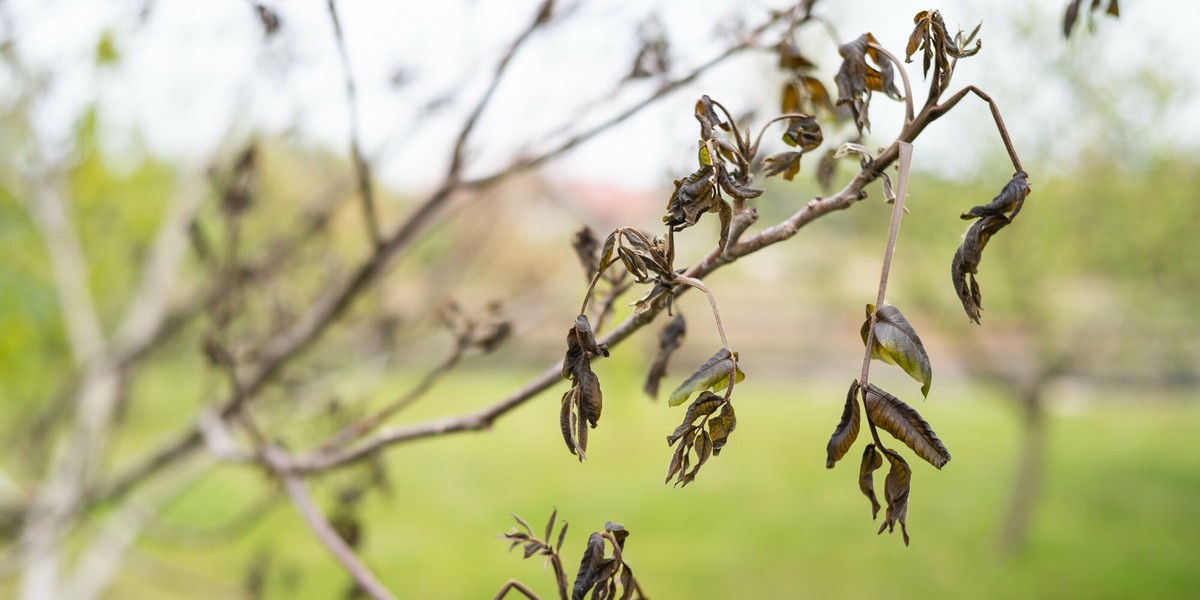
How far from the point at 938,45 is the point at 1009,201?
112mm

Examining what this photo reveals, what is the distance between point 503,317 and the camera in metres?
1.19

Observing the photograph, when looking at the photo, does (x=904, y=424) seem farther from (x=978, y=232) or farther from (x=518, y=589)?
(x=518, y=589)

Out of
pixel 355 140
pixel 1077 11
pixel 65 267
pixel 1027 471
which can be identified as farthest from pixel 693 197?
pixel 1027 471

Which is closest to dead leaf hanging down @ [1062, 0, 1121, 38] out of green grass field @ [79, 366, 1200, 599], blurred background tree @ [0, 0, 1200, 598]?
blurred background tree @ [0, 0, 1200, 598]

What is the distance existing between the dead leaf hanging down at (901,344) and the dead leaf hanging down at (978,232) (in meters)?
0.05

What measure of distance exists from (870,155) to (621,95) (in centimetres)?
76

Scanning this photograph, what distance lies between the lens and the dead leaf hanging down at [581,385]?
0.60 meters

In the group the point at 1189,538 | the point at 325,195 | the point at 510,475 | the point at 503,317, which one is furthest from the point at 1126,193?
the point at 510,475

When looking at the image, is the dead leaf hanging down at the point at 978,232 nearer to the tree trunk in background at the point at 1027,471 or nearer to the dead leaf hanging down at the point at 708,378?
the dead leaf hanging down at the point at 708,378

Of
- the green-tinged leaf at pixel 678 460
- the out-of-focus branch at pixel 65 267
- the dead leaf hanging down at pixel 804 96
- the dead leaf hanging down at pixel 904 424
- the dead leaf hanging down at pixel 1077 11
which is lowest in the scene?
the dead leaf hanging down at pixel 904 424

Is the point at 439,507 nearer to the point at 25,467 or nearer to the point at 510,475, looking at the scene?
the point at 510,475

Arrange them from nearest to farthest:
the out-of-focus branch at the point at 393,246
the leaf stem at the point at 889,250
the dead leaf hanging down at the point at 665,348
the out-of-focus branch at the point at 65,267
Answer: the leaf stem at the point at 889,250 < the dead leaf hanging down at the point at 665,348 < the out-of-focus branch at the point at 393,246 < the out-of-focus branch at the point at 65,267

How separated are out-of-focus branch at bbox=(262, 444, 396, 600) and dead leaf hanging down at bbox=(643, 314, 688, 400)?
331mm

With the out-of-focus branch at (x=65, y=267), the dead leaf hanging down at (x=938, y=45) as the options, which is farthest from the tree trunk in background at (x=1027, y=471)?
the dead leaf hanging down at (x=938, y=45)
